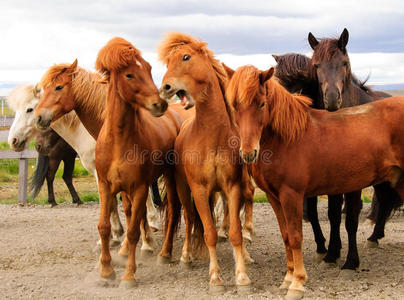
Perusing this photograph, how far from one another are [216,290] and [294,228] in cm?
93

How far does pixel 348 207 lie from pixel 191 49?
225 cm

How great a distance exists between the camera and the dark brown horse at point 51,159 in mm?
9430

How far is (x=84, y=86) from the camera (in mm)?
5559

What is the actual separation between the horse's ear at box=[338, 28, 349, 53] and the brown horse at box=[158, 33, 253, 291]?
1.49 metres

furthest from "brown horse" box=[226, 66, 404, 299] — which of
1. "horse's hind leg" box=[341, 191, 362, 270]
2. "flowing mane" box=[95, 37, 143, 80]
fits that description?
"flowing mane" box=[95, 37, 143, 80]

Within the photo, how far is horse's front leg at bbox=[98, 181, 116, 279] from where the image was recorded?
4.83 m

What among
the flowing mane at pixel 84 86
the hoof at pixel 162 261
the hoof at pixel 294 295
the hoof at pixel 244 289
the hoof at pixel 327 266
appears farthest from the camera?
the hoof at pixel 162 261

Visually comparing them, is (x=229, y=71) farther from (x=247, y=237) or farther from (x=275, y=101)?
(x=247, y=237)

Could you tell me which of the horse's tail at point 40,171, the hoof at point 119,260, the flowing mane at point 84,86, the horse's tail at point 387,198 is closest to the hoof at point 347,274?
the horse's tail at point 387,198

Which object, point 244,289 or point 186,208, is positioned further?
point 186,208

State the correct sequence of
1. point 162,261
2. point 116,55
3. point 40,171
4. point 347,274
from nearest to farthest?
1. point 116,55
2. point 347,274
3. point 162,261
4. point 40,171

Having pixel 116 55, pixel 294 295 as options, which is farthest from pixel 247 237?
pixel 116 55

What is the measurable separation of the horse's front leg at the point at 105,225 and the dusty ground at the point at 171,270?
12 centimetres

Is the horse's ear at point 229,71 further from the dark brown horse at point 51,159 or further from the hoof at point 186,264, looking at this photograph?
the dark brown horse at point 51,159
